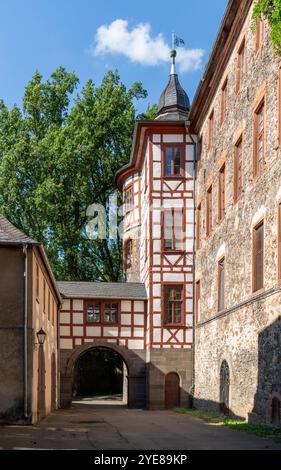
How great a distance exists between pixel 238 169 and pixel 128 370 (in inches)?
531

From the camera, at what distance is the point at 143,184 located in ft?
119

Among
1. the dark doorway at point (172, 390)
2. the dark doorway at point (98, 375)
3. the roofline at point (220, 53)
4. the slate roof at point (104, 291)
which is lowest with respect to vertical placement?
the dark doorway at point (98, 375)

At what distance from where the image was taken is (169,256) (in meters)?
32.8

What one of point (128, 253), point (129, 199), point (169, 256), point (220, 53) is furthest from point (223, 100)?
point (128, 253)

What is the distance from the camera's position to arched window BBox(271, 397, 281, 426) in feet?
58.7

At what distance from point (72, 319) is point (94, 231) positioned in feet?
38.9

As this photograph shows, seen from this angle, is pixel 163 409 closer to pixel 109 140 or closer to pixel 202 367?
pixel 202 367

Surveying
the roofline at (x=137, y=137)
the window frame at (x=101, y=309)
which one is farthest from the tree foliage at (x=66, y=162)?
the window frame at (x=101, y=309)

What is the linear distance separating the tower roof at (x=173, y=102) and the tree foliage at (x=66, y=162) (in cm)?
680

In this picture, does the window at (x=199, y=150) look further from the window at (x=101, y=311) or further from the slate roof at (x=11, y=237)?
the slate roof at (x=11, y=237)

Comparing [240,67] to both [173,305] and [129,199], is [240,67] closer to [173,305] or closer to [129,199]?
[173,305]

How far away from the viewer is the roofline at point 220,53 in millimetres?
22953

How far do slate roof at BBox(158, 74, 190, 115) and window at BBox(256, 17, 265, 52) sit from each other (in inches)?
689
